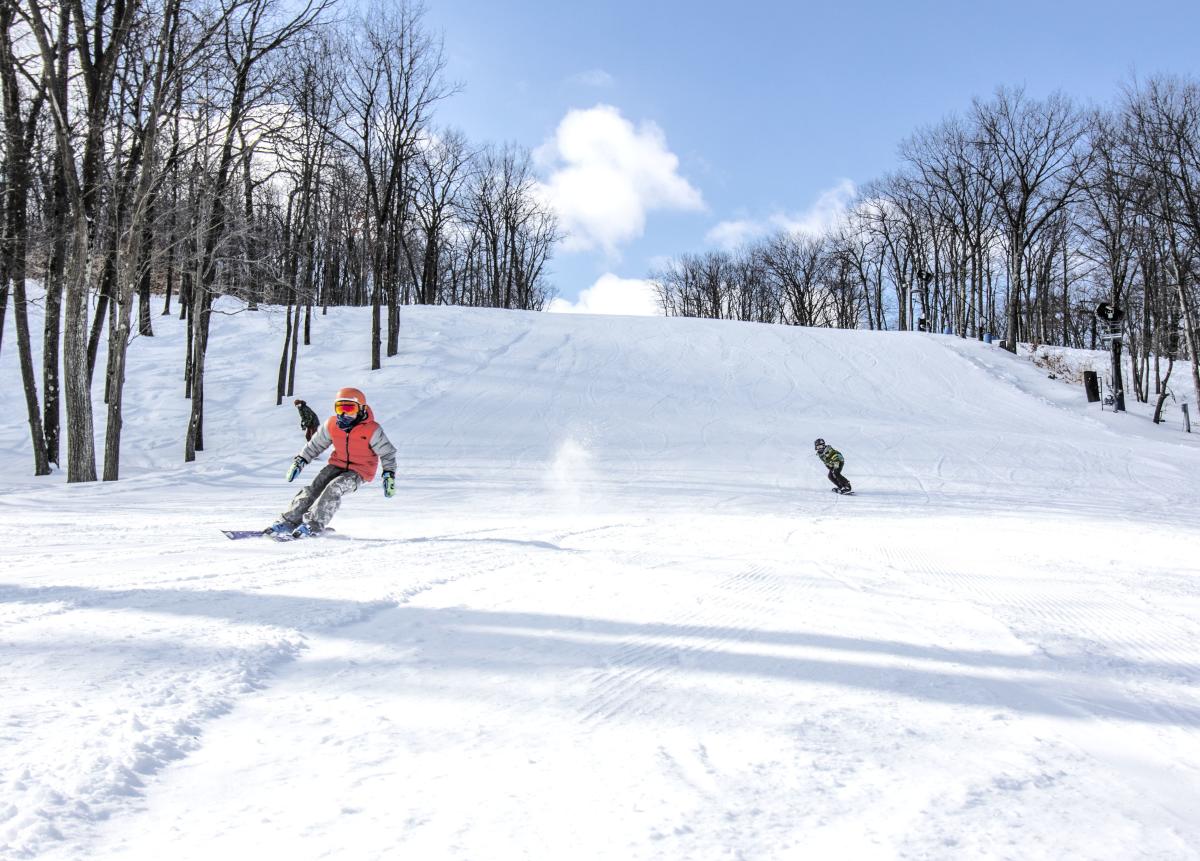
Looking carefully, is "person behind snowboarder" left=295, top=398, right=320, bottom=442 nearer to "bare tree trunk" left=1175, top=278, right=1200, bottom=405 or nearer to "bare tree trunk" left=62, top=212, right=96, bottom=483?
"bare tree trunk" left=62, top=212, right=96, bottom=483

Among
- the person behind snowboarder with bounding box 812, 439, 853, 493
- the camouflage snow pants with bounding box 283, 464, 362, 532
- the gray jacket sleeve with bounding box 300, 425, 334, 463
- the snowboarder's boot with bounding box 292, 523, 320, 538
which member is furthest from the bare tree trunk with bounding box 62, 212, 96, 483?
the person behind snowboarder with bounding box 812, 439, 853, 493

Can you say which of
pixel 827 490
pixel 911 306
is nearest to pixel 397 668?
pixel 827 490

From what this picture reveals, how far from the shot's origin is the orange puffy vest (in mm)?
7809

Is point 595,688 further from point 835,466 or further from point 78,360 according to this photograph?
point 78,360

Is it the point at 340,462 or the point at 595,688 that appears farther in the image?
the point at 340,462

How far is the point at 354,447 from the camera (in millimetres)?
7859

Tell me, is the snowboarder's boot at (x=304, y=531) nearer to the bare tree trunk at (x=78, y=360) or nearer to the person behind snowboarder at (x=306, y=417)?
the bare tree trunk at (x=78, y=360)

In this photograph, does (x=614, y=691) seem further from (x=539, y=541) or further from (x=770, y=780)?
(x=539, y=541)

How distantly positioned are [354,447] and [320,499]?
67cm

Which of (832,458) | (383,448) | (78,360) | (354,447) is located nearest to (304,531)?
(354,447)

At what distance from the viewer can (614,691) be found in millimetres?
2932

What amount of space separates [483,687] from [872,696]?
1.63 metres

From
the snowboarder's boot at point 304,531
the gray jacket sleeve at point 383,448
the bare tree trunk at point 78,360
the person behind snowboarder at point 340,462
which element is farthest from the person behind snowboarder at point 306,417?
the snowboarder's boot at point 304,531

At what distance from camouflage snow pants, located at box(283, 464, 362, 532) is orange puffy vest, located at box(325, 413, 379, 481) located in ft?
0.35
